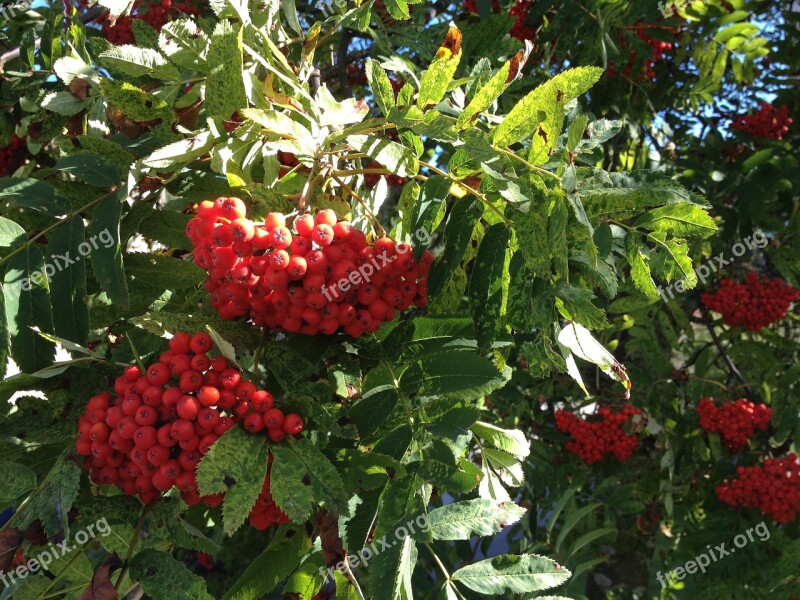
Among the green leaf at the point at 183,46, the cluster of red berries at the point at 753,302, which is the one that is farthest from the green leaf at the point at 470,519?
the cluster of red berries at the point at 753,302

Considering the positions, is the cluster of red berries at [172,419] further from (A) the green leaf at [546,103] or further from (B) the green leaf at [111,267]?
(A) the green leaf at [546,103]

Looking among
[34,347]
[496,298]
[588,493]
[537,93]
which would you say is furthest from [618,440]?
[34,347]

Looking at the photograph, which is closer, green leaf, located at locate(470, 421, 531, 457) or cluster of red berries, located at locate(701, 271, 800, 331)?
green leaf, located at locate(470, 421, 531, 457)

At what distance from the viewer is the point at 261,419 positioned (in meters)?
1.28

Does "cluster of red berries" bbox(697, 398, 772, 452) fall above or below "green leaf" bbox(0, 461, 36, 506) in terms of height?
below

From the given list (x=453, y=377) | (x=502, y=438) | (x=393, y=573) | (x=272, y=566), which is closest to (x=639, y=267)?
(x=453, y=377)

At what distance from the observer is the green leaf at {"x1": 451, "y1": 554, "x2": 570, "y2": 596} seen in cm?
138

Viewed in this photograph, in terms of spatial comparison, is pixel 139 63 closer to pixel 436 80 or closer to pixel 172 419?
pixel 436 80

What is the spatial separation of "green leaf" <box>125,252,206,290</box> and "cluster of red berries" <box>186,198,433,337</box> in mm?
236

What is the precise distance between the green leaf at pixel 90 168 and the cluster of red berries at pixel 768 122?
3.39 m

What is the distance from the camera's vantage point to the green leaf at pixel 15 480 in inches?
51.6

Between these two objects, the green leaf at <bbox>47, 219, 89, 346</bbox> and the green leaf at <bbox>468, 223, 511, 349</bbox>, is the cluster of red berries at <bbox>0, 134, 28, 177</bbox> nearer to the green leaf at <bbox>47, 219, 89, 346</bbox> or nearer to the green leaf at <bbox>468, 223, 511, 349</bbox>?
the green leaf at <bbox>47, 219, 89, 346</bbox>

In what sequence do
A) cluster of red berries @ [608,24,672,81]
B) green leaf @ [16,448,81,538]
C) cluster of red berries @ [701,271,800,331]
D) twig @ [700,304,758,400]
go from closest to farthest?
green leaf @ [16,448,81,538] < cluster of red berries @ [608,24,672,81] < cluster of red berries @ [701,271,800,331] < twig @ [700,304,758,400]

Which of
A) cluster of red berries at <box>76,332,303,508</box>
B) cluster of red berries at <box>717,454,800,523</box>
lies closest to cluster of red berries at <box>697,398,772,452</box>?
cluster of red berries at <box>717,454,800,523</box>
